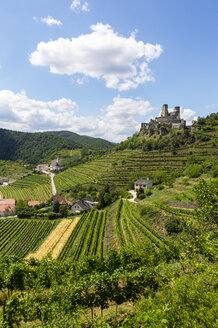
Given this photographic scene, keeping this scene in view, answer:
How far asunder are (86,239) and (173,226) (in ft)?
66.1

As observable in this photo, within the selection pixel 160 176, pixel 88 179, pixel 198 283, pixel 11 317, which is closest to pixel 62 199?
pixel 88 179

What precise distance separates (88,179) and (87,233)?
162 feet

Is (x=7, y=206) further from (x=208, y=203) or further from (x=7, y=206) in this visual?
(x=208, y=203)

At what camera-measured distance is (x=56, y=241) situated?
3941 cm

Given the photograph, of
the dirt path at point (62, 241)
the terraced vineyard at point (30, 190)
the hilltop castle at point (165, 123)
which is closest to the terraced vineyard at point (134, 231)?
the dirt path at point (62, 241)

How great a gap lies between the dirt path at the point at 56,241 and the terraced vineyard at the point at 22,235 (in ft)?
6.44

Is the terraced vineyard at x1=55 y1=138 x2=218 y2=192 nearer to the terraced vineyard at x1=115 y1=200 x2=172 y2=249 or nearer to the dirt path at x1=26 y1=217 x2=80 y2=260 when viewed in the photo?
the terraced vineyard at x1=115 y1=200 x2=172 y2=249

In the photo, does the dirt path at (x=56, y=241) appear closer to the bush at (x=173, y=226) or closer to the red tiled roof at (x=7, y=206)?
the bush at (x=173, y=226)

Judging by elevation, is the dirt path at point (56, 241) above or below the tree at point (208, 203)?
below

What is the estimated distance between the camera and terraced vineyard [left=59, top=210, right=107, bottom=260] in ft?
107

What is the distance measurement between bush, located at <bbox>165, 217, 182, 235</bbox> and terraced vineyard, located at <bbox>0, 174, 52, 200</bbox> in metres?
69.8

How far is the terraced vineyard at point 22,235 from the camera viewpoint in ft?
125

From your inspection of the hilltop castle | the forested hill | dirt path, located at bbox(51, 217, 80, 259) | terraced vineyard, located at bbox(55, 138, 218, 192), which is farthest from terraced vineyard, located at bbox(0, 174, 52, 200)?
the hilltop castle

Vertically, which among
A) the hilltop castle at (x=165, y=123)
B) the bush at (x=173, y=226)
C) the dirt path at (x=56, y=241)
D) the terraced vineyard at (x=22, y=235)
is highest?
the hilltop castle at (x=165, y=123)
